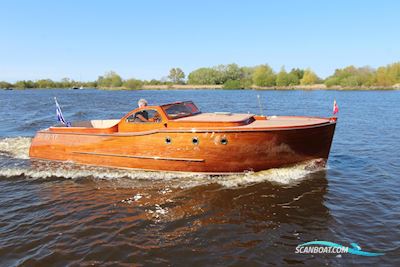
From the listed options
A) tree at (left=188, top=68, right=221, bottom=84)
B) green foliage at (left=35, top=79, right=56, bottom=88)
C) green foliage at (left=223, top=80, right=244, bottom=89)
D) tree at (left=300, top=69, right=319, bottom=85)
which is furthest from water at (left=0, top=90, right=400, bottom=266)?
green foliage at (left=35, top=79, right=56, bottom=88)

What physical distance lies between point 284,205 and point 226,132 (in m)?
2.30

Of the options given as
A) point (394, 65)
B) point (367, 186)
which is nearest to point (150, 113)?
point (367, 186)

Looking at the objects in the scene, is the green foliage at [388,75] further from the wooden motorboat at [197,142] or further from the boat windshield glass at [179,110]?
the boat windshield glass at [179,110]

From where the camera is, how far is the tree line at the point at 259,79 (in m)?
80.8

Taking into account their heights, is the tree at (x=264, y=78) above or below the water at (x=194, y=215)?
above

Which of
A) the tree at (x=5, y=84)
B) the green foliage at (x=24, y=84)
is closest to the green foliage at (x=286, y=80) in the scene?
the green foliage at (x=24, y=84)

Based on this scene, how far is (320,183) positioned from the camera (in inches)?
328

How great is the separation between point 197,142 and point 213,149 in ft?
1.55

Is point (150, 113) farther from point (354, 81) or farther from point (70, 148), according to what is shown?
point (354, 81)

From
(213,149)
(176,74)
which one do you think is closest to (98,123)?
(213,149)

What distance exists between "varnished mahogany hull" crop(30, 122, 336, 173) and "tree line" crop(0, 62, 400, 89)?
8058cm

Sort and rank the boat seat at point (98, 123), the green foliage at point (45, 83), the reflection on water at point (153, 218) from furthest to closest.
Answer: the green foliage at point (45, 83)
the boat seat at point (98, 123)
the reflection on water at point (153, 218)

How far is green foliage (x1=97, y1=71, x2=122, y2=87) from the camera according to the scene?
11994 cm

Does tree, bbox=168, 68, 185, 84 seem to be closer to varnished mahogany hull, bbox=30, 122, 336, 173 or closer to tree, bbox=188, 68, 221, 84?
tree, bbox=188, 68, 221, 84
